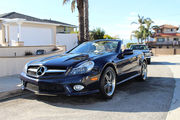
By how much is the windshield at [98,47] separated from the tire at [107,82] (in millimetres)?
886

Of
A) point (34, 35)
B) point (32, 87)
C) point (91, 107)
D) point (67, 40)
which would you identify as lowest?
point (91, 107)

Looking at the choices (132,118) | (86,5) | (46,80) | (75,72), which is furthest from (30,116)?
(86,5)

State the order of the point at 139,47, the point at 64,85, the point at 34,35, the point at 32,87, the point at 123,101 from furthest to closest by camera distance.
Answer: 1. the point at 34,35
2. the point at 139,47
3. the point at 123,101
4. the point at 32,87
5. the point at 64,85

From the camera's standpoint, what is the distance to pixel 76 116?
11.9 feet

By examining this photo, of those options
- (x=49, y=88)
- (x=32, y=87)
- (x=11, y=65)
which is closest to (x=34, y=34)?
(x=11, y=65)

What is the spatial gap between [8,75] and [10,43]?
31.1 ft

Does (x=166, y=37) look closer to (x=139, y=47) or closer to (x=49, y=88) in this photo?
(x=139, y=47)

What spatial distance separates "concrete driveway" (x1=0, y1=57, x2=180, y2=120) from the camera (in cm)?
363

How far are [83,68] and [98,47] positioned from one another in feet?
5.60

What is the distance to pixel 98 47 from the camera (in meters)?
5.71

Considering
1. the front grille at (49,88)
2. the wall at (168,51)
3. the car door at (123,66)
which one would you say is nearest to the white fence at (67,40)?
the car door at (123,66)

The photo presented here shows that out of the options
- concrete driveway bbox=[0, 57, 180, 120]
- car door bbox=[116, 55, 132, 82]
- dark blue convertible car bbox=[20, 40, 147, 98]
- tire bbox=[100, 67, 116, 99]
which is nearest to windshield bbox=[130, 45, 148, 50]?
car door bbox=[116, 55, 132, 82]

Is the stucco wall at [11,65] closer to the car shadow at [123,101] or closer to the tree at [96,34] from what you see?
the car shadow at [123,101]

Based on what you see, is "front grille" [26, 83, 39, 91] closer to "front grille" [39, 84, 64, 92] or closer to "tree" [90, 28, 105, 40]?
"front grille" [39, 84, 64, 92]
